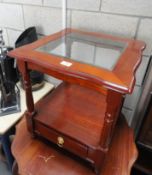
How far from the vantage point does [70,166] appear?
26.4 inches

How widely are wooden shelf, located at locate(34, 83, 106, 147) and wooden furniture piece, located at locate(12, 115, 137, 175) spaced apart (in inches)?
4.9

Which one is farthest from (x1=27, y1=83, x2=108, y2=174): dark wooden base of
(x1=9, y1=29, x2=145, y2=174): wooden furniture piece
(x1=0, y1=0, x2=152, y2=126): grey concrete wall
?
(x1=0, y1=0, x2=152, y2=126): grey concrete wall

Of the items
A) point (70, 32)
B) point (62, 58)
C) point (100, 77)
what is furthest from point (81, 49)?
point (100, 77)

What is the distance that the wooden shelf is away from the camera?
0.66 meters

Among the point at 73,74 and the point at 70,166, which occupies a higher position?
the point at 73,74

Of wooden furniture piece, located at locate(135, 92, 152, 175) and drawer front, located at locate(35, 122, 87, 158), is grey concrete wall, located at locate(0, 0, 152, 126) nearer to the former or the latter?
wooden furniture piece, located at locate(135, 92, 152, 175)

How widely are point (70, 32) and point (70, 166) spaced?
0.63m

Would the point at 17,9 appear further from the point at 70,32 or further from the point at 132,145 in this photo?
the point at 132,145

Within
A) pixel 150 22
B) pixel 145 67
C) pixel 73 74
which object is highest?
pixel 150 22

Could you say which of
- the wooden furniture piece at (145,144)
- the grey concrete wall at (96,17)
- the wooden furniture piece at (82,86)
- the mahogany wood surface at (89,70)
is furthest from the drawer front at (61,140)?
the grey concrete wall at (96,17)

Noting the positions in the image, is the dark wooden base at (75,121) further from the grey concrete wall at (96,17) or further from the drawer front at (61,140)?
the grey concrete wall at (96,17)

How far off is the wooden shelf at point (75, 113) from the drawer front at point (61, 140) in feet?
0.07

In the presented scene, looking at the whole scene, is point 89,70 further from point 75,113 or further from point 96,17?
point 96,17

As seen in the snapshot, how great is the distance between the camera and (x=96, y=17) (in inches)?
33.5
